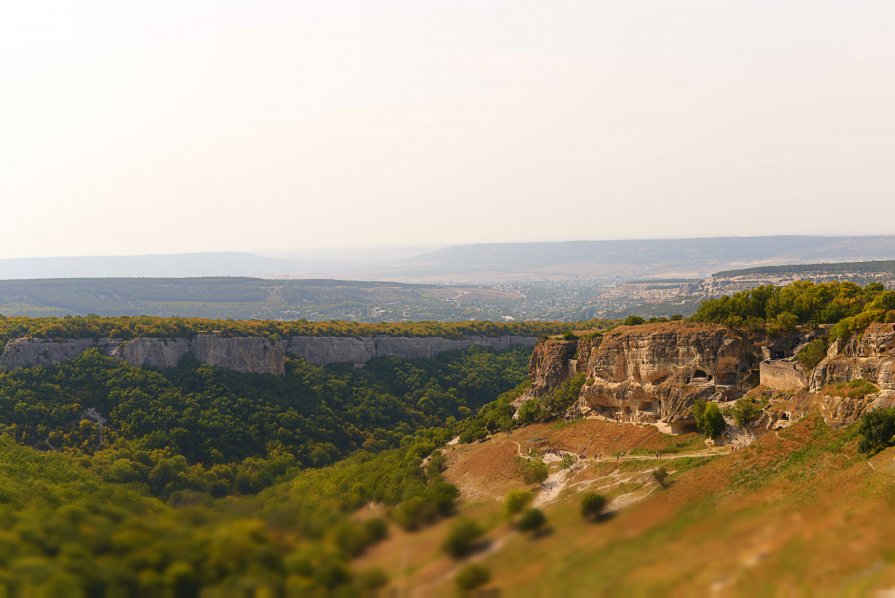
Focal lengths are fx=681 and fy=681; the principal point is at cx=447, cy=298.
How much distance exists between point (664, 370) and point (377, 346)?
141 feet

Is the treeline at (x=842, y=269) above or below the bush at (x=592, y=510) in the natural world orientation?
above

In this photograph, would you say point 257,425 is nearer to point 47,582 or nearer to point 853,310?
point 853,310

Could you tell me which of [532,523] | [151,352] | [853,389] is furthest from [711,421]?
[151,352]

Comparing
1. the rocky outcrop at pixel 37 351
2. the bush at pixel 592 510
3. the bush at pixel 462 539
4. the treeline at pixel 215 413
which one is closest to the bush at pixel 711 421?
the bush at pixel 592 510

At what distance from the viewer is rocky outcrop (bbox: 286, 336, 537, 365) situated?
7000 centimetres

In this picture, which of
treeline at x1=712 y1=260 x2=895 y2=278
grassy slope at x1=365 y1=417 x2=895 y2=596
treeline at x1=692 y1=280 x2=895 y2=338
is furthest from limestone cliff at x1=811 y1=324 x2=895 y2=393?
treeline at x1=712 y1=260 x2=895 y2=278

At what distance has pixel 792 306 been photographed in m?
35.2

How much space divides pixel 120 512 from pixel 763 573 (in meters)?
9.46

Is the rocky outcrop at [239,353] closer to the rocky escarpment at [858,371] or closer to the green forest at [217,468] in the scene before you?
the green forest at [217,468]

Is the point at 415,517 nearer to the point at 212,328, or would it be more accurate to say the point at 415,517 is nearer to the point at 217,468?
the point at 217,468

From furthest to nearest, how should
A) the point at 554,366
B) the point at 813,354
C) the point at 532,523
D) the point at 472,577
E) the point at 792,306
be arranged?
the point at 554,366, the point at 792,306, the point at 813,354, the point at 532,523, the point at 472,577

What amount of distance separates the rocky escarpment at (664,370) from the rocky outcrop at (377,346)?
34.0m

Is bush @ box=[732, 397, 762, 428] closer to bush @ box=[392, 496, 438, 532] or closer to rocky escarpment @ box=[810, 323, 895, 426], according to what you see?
rocky escarpment @ box=[810, 323, 895, 426]

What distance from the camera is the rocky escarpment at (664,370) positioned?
34.2 meters
